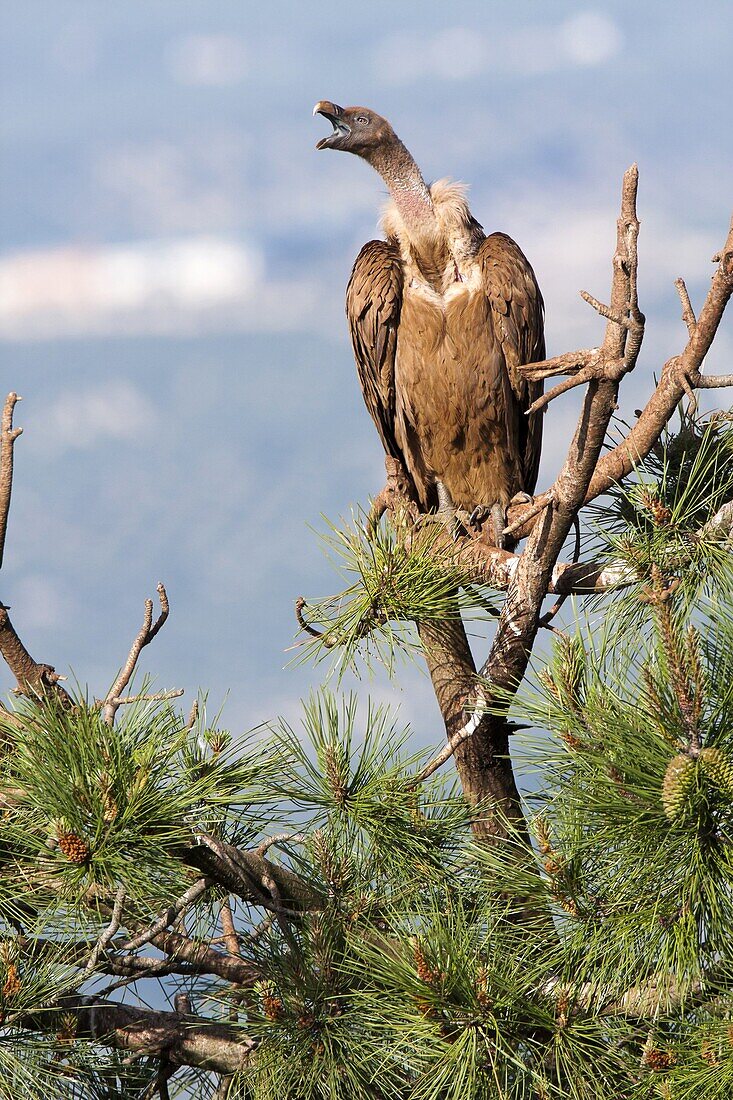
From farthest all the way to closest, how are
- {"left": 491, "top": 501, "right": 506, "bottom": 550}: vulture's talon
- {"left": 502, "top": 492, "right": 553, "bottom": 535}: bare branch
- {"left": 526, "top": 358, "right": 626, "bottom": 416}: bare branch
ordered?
1. {"left": 491, "top": 501, "right": 506, "bottom": 550}: vulture's talon
2. {"left": 502, "top": 492, "right": 553, "bottom": 535}: bare branch
3. {"left": 526, "top": 358, "right": 626, "bottom": 416}: bare branch

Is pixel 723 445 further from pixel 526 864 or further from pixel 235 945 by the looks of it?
pixel 235 945

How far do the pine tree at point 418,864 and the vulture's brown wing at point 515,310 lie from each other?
1421 mm

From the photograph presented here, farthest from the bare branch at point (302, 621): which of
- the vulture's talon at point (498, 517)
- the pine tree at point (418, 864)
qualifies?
the vulture's talon at point (498, 517)

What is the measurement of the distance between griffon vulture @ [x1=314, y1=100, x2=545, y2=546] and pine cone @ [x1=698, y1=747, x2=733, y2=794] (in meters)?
2.46

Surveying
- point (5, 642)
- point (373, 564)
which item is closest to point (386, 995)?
point (373, 564)

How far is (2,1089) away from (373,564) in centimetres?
137

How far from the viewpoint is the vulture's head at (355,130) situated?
4.73 m

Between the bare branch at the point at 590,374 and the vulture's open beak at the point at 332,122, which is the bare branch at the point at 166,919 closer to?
the bare branch at the point at 590,374

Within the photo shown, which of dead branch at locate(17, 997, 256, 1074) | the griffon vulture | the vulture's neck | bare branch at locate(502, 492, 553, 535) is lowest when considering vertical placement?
dead branch at locate(17, 997, 256, 1074)

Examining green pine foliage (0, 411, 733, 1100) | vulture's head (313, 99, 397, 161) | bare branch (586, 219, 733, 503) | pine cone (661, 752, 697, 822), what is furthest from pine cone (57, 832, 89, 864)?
vulture's head (313, 99, 397, 161)

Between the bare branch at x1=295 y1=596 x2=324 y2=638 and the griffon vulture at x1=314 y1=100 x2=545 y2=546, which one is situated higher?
the griffon vulture at x1=314 y1=100 x2=545 y2=546

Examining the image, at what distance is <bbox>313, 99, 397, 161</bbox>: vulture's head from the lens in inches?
186

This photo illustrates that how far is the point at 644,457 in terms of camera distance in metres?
3.19

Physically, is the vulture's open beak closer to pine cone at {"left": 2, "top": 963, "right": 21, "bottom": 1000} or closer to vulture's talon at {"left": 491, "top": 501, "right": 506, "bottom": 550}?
vulture's talon at {"left": 491, "top": 501, "right": 506, "bottom": 550}
